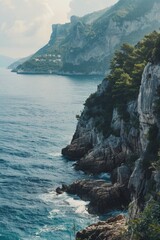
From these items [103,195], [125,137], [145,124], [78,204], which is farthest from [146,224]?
[125,137]

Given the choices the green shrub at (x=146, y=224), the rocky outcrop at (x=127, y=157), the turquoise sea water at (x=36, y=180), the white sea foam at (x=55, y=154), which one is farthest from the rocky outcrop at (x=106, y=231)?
the white sea foam at (x=55, y=154)

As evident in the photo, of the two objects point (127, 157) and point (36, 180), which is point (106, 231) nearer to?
point (127, 157)

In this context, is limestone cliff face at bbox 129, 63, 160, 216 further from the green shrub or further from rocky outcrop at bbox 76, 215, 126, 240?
the green shrub

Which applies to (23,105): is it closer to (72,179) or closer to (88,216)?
(72,179)

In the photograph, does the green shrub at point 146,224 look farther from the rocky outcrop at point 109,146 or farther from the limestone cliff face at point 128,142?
the rocky outcrop at point 109,146

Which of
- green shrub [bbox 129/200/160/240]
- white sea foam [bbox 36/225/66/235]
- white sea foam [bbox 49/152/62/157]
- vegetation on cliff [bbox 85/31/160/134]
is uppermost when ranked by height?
vegetation on cliff [bbox 85/31/160/134]

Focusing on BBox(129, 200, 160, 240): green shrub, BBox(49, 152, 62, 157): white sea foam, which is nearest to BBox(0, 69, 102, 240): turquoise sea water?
BBox(49, 152, 62, 157): white sea foam

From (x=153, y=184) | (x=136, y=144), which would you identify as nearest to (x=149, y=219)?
(x=153, y=184)
